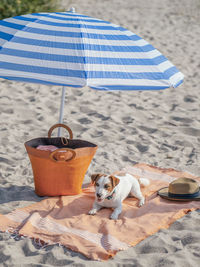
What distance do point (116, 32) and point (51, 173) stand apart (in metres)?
1.24

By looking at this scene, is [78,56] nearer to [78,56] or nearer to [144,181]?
[78,56]

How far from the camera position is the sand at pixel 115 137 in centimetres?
262

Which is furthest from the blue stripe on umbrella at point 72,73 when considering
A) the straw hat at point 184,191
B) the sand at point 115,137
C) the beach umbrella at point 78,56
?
the sand at point 115,137

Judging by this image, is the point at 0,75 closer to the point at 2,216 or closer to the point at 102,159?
the point at 2,216

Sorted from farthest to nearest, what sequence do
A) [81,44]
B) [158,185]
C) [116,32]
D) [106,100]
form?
[106,100]
[158,185]
[116,32]
[81,44]

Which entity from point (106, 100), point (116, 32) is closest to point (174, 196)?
point (116, 32)

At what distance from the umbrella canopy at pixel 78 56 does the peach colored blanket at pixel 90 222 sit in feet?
3.20

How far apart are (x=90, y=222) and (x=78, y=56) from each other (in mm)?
1210

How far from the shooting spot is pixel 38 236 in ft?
9.24

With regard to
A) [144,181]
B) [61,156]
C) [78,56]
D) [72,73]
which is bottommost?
[144,181]

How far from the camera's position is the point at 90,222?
3.05 meters

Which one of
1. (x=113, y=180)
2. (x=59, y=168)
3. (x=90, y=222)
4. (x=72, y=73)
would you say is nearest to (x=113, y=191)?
(x=113, y=180)

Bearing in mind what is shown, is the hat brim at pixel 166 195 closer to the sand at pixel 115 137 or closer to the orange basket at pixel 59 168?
the sand at pixel 115 137

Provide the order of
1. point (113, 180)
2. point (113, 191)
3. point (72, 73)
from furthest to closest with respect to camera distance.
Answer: point (113, 191)
point (113, 180)
point (72, 73)
